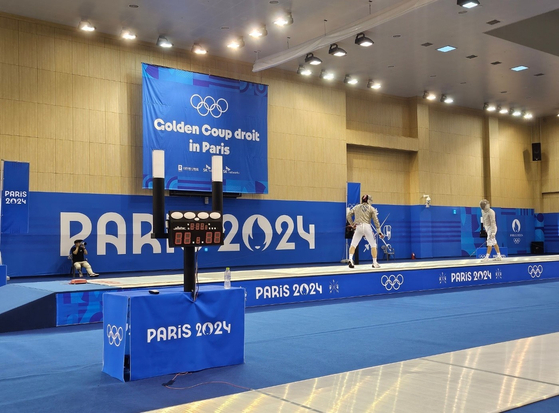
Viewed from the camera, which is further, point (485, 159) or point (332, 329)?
point (485, 159)

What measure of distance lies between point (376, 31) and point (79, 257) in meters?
8.49

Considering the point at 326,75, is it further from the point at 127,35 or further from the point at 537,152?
the point at 537,152

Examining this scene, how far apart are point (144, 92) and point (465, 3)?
7293mm

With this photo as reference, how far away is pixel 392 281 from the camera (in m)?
10.0

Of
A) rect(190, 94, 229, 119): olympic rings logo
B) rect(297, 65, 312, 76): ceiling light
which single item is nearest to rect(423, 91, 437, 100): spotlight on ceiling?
rect(297, 65, 312, 76): ceiling light

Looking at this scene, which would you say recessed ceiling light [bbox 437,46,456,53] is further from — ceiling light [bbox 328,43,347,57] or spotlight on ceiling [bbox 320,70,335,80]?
spotlight on ceiling [bbox 320,70,335,80]

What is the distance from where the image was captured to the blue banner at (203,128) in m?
13.0

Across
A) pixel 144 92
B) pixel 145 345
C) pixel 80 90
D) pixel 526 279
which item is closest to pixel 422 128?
pixel 526 279

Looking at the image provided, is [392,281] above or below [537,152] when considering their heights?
below

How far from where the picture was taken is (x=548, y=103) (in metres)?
20.3

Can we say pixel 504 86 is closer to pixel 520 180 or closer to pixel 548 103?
pixel 548 103

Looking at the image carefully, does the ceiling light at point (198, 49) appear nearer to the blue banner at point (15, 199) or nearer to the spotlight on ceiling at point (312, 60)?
the spotlight on ceiling at point (312, 60)

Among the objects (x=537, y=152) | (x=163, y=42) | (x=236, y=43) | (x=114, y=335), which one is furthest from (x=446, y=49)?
(x=114, y=335)

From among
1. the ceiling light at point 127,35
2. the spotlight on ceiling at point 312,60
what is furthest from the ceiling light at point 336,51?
the ceiling light at point 127,35
